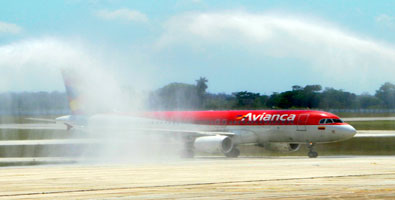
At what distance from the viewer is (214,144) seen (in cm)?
5606

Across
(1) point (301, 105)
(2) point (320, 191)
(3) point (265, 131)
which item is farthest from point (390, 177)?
(1) point (301, 105)

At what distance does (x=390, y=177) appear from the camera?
82.9 feet

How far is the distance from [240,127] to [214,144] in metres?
3.85

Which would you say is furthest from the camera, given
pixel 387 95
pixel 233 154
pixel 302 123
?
pixel 387 95

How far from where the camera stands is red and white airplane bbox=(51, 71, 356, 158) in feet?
181

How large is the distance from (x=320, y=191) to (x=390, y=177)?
246 inches

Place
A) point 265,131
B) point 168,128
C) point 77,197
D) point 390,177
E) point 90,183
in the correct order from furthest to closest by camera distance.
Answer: point 168,128 < point 265,131 < point 390,177 < point 90,183 < point 77,197

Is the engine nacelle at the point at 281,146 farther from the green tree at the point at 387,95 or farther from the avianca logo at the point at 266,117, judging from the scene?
the green tree at the point at 387,95

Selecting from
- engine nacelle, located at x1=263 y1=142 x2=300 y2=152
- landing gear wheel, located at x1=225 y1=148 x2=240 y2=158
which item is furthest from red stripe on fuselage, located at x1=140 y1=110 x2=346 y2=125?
engine nacelle, located at x1=263 y1=142 x2=300 y2=152

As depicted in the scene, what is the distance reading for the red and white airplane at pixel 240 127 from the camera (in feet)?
181

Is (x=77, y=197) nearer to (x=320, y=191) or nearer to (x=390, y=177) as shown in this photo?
(x=320, y=191)

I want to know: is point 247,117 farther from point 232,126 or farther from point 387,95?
point 387,95

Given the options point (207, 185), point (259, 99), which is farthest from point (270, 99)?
point (207, 185)

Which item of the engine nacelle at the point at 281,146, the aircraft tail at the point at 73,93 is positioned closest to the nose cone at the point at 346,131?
the engine nacelle at the point at 281,146
